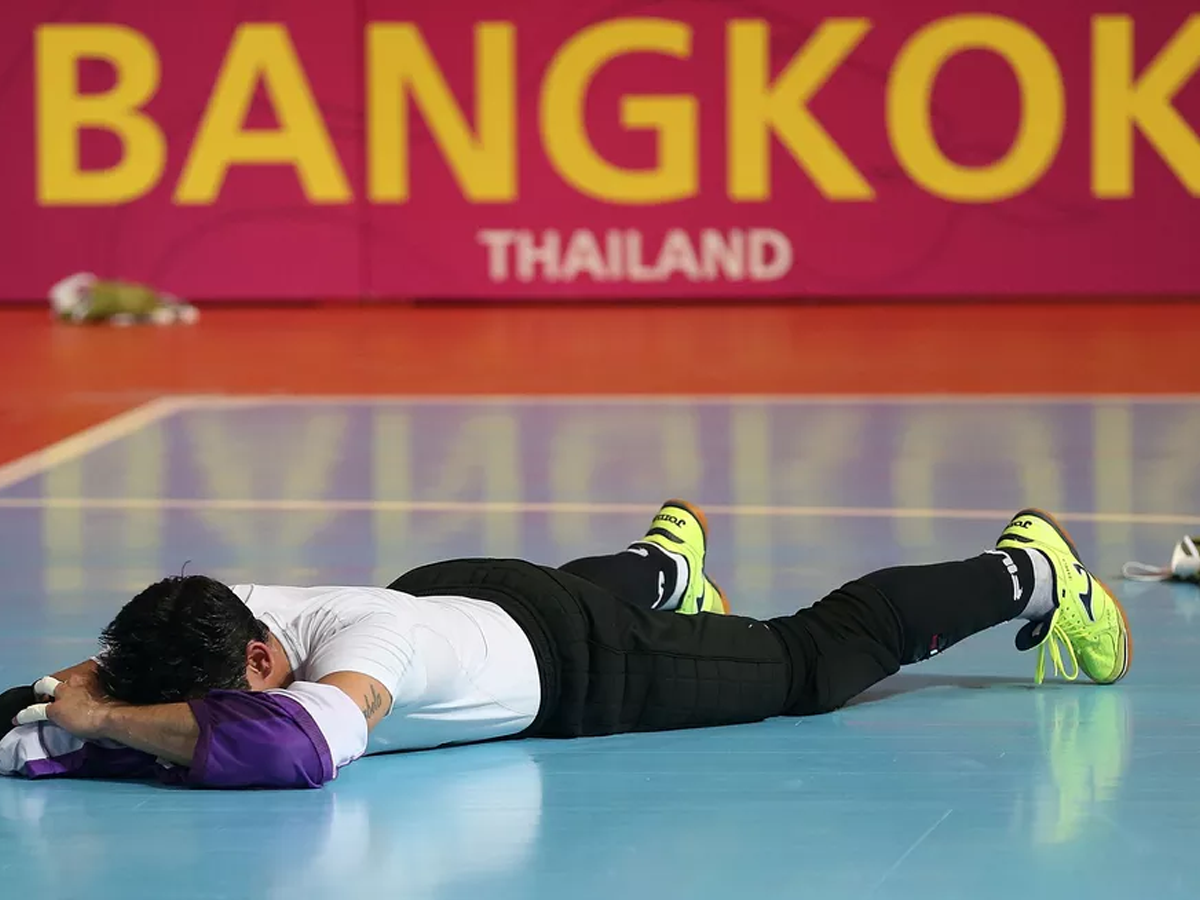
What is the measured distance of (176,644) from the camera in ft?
11.0

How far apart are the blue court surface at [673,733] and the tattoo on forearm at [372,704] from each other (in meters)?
0.15

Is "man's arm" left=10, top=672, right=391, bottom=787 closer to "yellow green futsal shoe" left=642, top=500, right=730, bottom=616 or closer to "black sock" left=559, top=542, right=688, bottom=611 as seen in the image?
"black sock" left=559, top=542, right=688, bottom=611

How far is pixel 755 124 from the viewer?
1326 cm

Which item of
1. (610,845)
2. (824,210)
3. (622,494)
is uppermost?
(824,210)

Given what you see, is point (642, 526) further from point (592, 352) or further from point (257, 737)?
point (592, 352)

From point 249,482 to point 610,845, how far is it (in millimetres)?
4065

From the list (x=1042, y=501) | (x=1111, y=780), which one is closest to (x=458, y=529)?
(x=1042, y=501)

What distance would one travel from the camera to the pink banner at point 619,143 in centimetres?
1314

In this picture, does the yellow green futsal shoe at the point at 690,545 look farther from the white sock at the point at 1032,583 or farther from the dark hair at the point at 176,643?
the dark hair at the point at 176,643

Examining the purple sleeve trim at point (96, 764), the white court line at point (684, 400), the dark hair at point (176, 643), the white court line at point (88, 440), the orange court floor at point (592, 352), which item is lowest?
the purple sleeve trim at point (96, 764)

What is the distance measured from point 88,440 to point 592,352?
3.79 meters

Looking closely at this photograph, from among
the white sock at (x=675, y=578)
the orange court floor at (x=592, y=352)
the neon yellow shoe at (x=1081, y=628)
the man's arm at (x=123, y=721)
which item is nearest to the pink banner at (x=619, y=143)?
the orange court floor at (x=592, y=352)

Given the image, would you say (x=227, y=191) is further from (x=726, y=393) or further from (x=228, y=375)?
(x=726, y=393)

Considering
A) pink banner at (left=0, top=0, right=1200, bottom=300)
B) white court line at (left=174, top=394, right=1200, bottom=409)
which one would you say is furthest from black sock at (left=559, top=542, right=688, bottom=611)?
pink banner at (left=0, top=0, right=1200, bottom=300)
